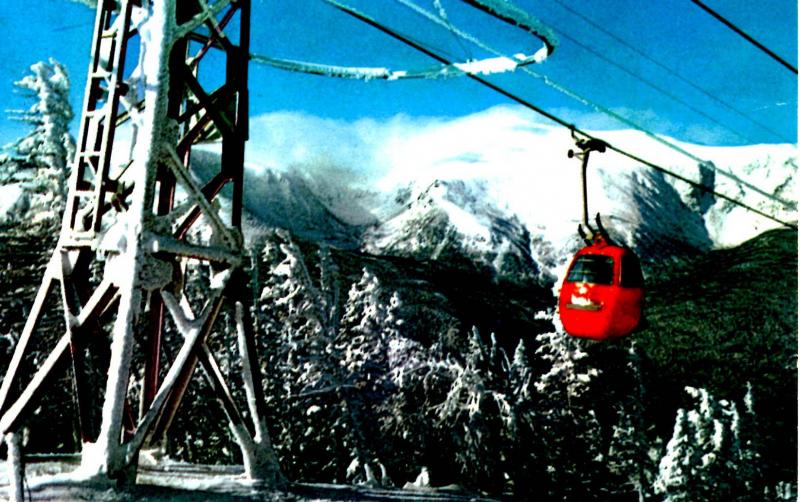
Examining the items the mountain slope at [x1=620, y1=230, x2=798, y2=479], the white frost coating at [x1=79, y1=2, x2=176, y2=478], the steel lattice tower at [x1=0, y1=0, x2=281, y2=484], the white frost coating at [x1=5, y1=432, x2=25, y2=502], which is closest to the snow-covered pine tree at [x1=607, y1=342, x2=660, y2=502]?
the mountain slope at [x1=620, y1=230, x2=798, y2=479]

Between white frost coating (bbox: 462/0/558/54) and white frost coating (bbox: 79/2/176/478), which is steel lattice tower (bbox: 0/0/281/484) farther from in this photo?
white frost coating (bbox: 462/0/558/54)

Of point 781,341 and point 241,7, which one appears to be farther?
point 781,341

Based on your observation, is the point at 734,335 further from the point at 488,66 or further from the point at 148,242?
the point at 148,242

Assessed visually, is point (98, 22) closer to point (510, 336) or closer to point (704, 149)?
point (510, 336)

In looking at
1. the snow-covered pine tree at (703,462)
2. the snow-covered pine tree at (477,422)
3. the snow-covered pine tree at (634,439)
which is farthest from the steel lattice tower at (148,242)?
the snow-covered pine tree at (703,462)

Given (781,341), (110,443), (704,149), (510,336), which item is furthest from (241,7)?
(704,149)

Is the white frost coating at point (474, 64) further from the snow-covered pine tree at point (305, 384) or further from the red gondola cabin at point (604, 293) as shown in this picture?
the snow-covered pine tree at point (305, 384)

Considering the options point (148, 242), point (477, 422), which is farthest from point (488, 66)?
point (477, 422)
